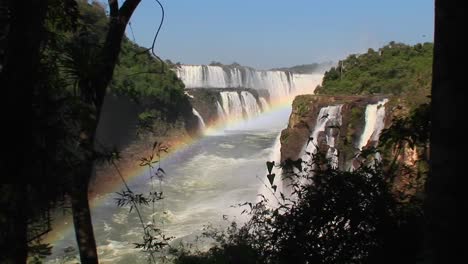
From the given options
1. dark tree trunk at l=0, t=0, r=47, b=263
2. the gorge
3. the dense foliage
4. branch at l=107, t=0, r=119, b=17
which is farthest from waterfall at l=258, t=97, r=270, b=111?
dark tree trunk at l=0, t=0, r=47, b=263

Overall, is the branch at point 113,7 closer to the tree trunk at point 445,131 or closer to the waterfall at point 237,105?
the tree trunk at point 445,131

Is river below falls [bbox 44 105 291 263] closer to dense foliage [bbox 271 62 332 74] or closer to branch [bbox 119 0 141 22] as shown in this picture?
branch [bbox 119 0 141 22]

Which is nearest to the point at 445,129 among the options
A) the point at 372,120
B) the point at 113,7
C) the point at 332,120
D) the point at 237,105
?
the point at 113,7

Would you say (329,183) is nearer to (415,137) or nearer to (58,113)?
(415,137)

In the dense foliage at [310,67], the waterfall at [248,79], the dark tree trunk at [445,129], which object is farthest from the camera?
the dense foliage at [310,67]

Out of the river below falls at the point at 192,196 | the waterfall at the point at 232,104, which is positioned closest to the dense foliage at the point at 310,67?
the waterfall at the point at 232,104

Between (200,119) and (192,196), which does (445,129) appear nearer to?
(192,196)
